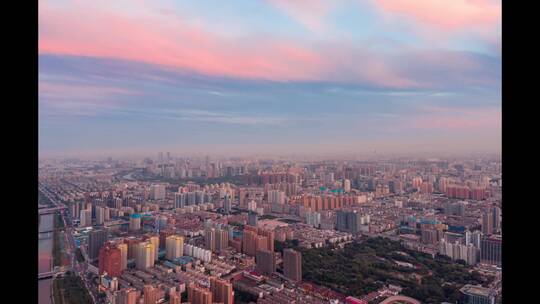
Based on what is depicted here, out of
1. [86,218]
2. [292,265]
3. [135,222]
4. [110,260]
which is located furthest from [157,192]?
[292,265]

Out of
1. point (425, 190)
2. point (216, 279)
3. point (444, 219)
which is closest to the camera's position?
point (216, 279)

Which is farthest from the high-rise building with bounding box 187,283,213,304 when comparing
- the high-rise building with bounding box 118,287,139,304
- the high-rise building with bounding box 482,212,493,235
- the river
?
the high-rise building with bounding box 482,212,493,235

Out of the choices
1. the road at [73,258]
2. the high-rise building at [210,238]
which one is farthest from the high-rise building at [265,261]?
the road at [73,258]

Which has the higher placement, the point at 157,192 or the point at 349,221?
the point at 157,192

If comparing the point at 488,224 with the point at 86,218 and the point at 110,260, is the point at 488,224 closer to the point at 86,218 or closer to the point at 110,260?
the point at 110,260
